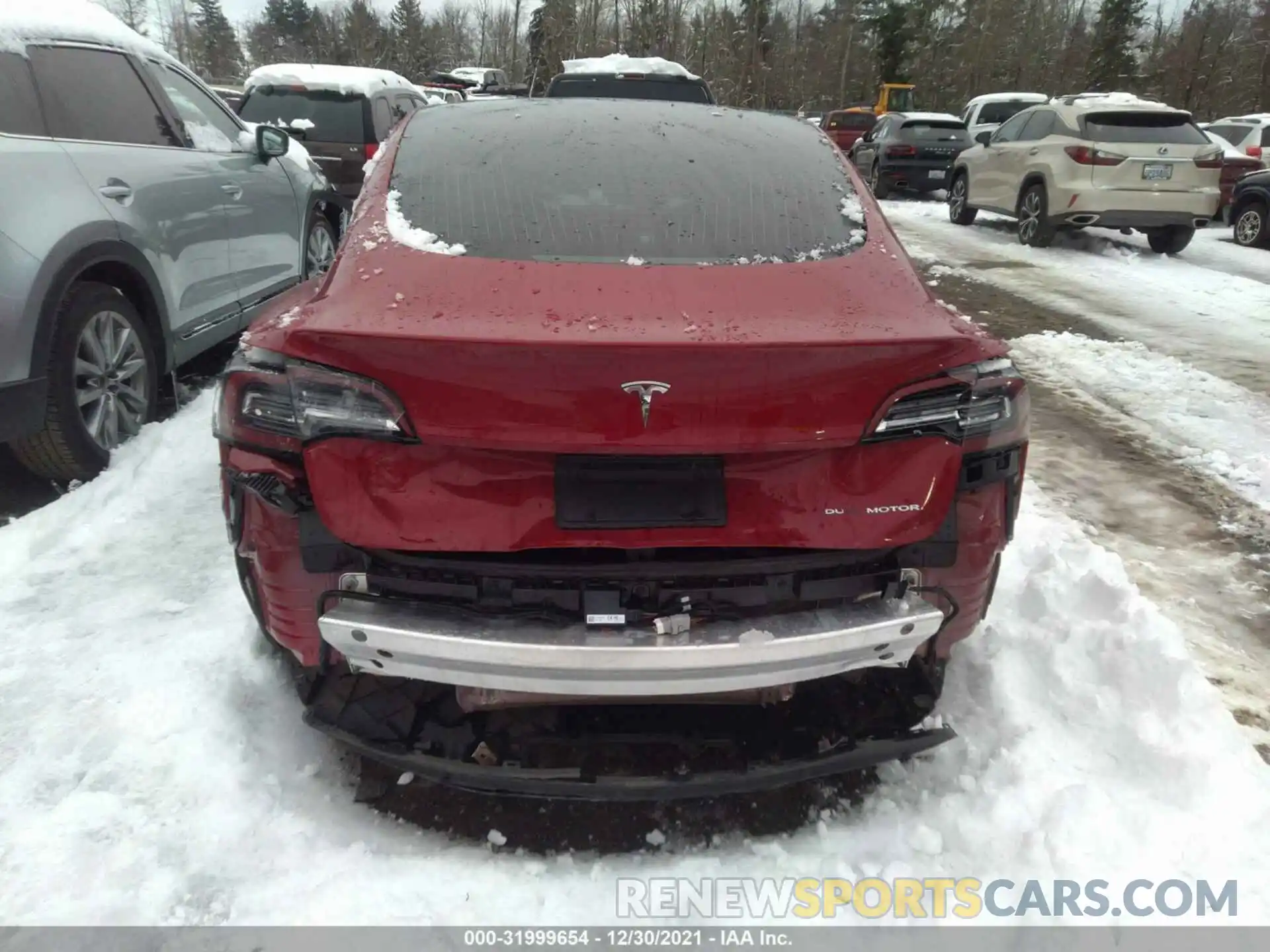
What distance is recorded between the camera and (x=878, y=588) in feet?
6.74

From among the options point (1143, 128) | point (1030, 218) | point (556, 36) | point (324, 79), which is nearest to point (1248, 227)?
point (1143, 128)

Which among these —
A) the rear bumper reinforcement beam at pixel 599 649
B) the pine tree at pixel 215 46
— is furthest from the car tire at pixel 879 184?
the pine tree at pixel 215 46

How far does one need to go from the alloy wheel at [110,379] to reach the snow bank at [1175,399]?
532 centimetres

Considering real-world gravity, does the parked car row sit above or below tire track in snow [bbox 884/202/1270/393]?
above

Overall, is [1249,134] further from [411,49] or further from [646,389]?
[411,49]

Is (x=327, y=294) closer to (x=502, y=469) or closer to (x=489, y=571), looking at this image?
(x=502, y=469)

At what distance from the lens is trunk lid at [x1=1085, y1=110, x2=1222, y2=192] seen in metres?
10.2

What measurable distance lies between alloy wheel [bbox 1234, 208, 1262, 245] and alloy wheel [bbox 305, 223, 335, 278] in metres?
12.0

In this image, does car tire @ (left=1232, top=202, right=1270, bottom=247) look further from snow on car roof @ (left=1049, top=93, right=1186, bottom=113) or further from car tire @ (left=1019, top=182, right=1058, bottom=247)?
car tire @ (left=1019, top=182, right=1058, bottom=247)

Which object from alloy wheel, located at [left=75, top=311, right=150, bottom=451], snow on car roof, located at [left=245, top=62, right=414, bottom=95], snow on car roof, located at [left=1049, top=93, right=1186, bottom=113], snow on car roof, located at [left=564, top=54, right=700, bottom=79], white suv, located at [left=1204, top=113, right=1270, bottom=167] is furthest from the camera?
white suv, located at [left=1204, top=113, right=1270, bottom=167]

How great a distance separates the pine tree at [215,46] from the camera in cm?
5397

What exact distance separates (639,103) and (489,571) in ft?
6.66

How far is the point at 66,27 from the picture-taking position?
430 cm

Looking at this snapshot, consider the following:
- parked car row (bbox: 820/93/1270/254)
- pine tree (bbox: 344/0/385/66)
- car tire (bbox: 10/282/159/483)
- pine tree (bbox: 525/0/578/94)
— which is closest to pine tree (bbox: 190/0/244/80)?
pine tree (bbox: 344/0/385/66)
